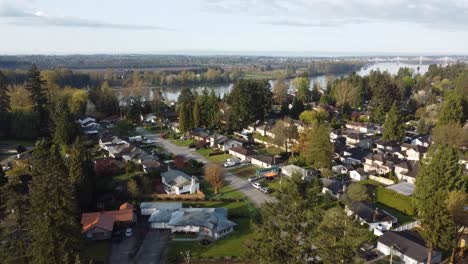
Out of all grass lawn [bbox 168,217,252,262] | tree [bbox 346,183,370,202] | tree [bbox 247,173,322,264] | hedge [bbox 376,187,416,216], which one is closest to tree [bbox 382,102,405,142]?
hedge [bbox 376,187,416,216]

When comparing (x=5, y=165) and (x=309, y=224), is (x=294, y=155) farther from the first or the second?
(x=5, y=165)

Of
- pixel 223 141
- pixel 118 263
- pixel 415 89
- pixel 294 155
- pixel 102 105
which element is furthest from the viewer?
pixel 415 89

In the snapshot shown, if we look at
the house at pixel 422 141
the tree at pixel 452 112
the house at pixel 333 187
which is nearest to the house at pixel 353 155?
the house at pixel 333 187

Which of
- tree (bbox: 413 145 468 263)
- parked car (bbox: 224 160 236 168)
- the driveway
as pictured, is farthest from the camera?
parked car (bbox: 224 160 236 168)

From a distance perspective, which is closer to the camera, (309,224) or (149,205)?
(309,224)

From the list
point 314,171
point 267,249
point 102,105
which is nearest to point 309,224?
point 267,249

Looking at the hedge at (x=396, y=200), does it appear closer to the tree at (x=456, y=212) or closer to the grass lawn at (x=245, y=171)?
the tree at (x=456, y=212)

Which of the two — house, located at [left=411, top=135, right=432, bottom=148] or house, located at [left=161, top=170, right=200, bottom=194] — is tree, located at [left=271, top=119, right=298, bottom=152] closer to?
house, located at [left=161, top=170, right=200, bottom=194]
